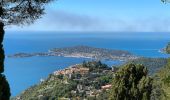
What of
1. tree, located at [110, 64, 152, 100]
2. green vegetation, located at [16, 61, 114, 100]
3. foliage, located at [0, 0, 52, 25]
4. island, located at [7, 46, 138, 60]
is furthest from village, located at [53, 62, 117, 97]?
island, located at [7, 46, 138, 60]

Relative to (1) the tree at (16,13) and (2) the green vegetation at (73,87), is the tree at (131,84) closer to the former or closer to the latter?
(1) the tree at (16,13)

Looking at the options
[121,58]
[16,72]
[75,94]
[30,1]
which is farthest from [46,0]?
[121,58]

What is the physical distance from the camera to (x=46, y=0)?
23.8ft

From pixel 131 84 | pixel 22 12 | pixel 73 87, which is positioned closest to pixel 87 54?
pixel 73 87

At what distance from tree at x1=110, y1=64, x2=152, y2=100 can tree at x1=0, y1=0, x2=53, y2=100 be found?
7001 mm

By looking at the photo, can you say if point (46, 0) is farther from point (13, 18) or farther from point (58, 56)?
point (58, 56)

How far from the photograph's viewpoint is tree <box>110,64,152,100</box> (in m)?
13.9

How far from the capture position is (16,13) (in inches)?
285

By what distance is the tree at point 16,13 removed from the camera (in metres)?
6.97

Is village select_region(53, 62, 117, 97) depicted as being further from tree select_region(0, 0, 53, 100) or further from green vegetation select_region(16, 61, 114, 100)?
tree select_region(0, 0, 53, 100)

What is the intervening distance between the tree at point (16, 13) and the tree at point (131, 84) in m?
7.00

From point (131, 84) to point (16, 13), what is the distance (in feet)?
24.7

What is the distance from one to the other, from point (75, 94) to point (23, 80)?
1841 inches

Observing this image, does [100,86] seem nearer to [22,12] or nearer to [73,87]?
[73,87]
